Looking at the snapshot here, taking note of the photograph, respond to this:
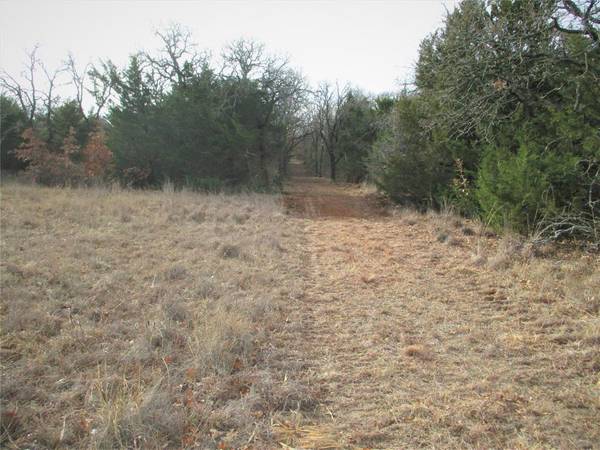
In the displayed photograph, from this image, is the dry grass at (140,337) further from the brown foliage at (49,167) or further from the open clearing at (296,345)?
the brown foliage at (49,167)

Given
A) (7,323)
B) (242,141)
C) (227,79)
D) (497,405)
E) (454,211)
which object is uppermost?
(227,79)

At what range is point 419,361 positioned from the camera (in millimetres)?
3516

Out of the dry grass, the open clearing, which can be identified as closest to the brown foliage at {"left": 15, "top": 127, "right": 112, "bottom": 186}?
the dry grass

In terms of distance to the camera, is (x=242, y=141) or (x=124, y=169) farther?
(x=124, y=169)

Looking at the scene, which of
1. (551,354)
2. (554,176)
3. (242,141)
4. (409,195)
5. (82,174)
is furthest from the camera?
(82,174)

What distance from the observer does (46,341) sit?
3.82 metres

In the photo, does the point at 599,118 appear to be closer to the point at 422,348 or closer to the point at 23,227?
the point at 422,348

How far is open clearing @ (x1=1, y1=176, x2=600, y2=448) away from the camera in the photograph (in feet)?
8.66

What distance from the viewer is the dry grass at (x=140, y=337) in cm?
266

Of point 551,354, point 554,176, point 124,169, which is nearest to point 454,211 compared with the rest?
point 554,176

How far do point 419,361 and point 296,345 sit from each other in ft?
4.03

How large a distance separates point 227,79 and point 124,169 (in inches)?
275

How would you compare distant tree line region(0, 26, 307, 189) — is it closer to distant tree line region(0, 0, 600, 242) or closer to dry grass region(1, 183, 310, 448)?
distant tree line region(0, 0, 600, 242)

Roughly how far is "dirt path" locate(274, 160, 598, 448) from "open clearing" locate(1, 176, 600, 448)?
2 cm
